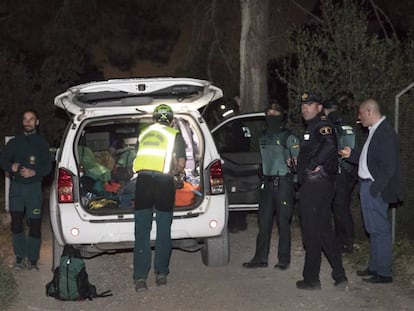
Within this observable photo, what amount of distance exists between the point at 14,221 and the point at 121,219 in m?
1.58

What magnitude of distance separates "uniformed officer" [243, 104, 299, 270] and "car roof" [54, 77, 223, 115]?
2.45ft

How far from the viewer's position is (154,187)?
25.4ft

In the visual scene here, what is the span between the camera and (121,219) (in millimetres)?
7941

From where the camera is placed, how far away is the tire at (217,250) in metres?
8.52

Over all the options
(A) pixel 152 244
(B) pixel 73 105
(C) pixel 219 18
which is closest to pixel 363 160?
(A) pixel 152 244

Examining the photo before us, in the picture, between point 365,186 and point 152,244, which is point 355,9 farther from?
point 152,244

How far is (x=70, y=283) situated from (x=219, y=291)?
1462mm

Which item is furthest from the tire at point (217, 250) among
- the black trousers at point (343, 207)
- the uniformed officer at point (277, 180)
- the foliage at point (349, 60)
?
the foliage at point (349, 60)

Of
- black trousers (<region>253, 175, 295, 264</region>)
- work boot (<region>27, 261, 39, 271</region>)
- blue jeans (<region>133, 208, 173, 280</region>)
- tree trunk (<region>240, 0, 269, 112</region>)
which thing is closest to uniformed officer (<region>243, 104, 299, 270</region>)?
black trousers (<region>253, 175, 295, 264</region>)

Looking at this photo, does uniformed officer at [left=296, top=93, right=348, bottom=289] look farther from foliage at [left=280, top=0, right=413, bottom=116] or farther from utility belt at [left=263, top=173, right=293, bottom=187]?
foliage at [left=280, top=0, right=413, bottom=116]

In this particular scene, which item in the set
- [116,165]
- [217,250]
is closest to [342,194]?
[217,250]

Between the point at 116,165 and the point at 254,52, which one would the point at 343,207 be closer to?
the point at 116,165

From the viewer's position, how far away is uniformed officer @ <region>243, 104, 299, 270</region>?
27.3 feet

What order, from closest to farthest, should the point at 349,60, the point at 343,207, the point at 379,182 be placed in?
the point at 379,182, the point at 343,207, the point at 349,60
